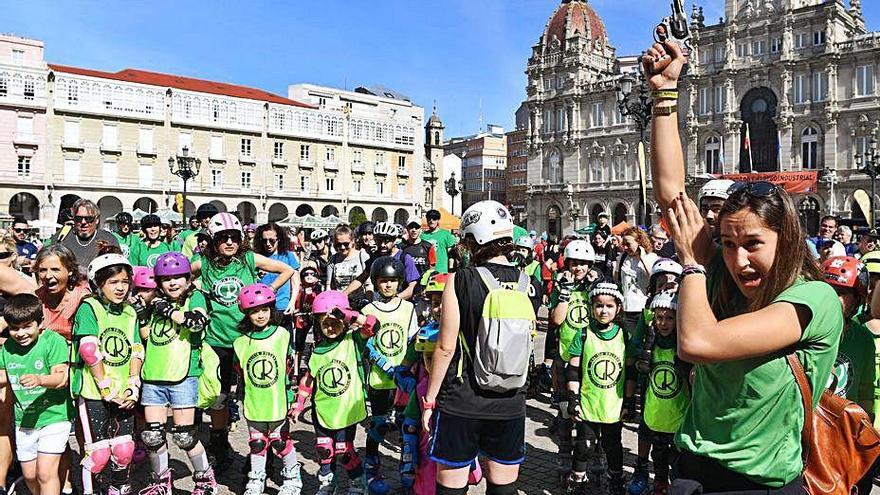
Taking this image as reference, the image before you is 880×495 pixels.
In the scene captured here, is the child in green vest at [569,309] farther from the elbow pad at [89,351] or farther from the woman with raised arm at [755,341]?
the elbow pad at [89,351]

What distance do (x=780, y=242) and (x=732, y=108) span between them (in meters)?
54.0

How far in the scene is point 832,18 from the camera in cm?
4534

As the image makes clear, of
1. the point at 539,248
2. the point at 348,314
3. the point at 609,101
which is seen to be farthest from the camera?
the point at 609,101

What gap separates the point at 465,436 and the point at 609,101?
58418mm

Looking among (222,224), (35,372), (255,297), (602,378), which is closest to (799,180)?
(602,378)

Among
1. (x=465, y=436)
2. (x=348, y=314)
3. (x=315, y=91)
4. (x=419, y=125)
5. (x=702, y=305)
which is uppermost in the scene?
(x=315, y=91)

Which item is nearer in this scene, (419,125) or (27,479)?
(27,479)

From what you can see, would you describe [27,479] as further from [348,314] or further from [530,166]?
[530,166]

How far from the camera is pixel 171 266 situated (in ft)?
16.9

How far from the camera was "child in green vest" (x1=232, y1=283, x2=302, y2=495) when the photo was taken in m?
4.92

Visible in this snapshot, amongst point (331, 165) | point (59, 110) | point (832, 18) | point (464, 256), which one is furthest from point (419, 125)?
point (464, 256)

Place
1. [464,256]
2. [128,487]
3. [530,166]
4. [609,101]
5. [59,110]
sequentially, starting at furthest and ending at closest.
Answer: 1. [530,166]
2. [609,101]
3. [59,110]
4. [464,256]
5. [128,487]

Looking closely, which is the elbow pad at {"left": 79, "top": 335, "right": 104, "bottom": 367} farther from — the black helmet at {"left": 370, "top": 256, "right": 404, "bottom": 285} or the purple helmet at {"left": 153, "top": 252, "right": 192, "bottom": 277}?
the black helmet at {"left": 370, "top": 256, "right": 404, "bottom": 285}

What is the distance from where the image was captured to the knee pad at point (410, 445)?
4.95 metres
